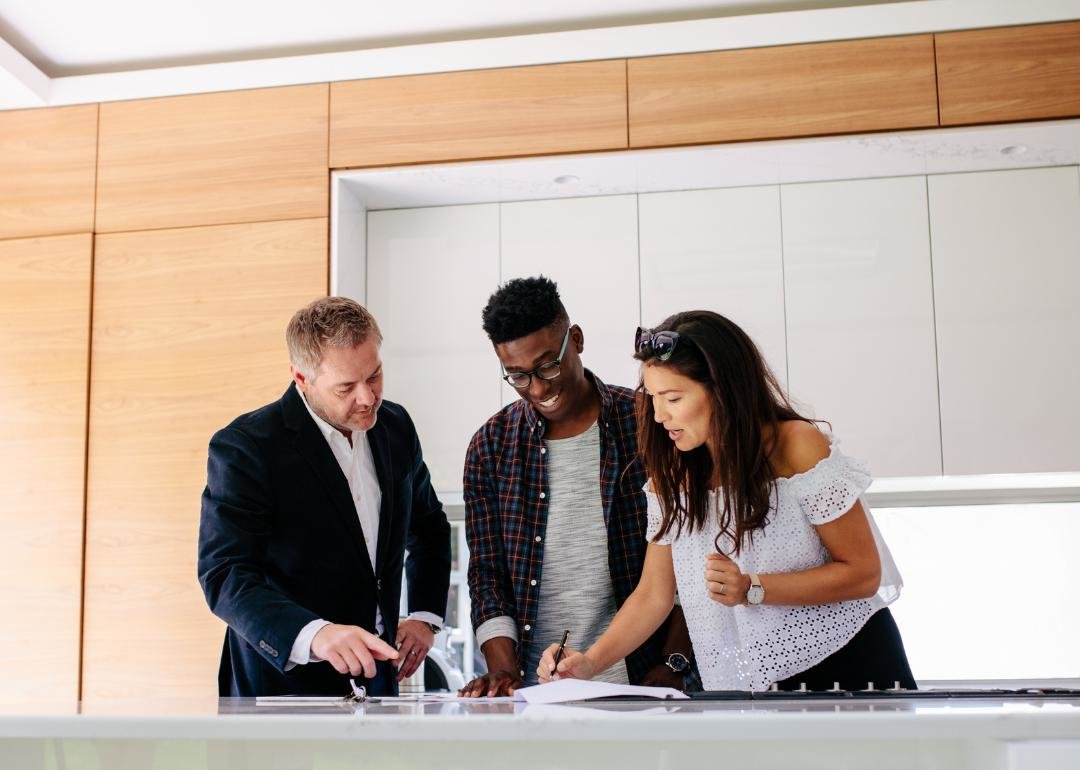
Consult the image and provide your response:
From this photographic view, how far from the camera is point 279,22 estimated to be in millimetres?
3139

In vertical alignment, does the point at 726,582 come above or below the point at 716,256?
below

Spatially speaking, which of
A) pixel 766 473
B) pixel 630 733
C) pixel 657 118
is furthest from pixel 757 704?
pixel 657 118

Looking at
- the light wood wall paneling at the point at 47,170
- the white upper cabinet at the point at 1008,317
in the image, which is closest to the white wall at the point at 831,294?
the white upper cabinet at the point at 1008,317

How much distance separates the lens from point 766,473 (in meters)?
1.86

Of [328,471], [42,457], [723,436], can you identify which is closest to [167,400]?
[42,457]

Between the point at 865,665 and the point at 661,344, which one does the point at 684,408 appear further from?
the point at 865,665

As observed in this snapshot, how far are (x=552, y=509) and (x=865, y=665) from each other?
72cm

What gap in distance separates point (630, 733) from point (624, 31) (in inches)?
99.0

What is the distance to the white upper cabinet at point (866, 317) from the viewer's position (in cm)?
325

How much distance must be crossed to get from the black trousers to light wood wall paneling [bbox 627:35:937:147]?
1.69m

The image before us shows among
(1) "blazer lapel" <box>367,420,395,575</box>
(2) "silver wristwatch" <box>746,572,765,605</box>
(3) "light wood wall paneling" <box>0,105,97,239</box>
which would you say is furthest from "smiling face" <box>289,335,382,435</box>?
(3) "light wood wall paneling" <box>0,105,97,239</box>

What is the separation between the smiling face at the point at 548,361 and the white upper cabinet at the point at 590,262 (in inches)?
42.7

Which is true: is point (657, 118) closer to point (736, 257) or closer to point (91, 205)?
point (736, 257)

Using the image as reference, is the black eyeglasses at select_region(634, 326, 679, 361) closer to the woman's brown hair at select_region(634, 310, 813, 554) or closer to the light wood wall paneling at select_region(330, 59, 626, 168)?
the woman's brown hair at select_region(634, 310, 813, 554)
